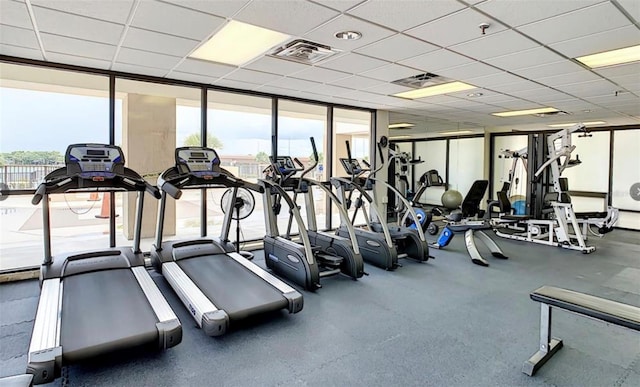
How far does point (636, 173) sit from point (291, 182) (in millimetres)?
8314

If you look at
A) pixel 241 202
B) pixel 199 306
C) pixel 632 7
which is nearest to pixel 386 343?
pixel 199 306

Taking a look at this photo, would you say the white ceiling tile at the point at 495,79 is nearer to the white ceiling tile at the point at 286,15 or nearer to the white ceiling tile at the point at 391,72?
the white ceiling tile at the point at 391,72

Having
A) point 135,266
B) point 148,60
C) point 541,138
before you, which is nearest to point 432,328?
point 135,266

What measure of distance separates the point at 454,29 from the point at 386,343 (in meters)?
2.66

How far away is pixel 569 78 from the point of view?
471 cm

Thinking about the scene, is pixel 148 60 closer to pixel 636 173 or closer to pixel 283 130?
pixel 283 130

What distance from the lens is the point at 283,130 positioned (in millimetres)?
6531

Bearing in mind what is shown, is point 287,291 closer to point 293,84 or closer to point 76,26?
point 76,26

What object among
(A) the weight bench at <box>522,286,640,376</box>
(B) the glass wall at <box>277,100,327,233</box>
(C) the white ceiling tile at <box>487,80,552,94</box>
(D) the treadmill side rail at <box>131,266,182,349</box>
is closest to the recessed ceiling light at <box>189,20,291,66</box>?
(B) the glass wall at <box>277,100,327,233</box>

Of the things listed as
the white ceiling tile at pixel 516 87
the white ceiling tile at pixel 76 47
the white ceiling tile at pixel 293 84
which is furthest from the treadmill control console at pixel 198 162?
the white ceiling tile at pixel 516 87

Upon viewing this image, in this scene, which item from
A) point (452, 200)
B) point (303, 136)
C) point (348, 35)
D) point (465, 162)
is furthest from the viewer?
point (465, 162)

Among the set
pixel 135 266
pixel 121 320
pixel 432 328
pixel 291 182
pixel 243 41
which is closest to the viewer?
pixel 121 320

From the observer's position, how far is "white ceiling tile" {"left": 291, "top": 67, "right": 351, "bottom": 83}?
454 cm

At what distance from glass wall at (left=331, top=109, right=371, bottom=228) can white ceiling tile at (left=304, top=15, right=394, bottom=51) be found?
12.8ft
